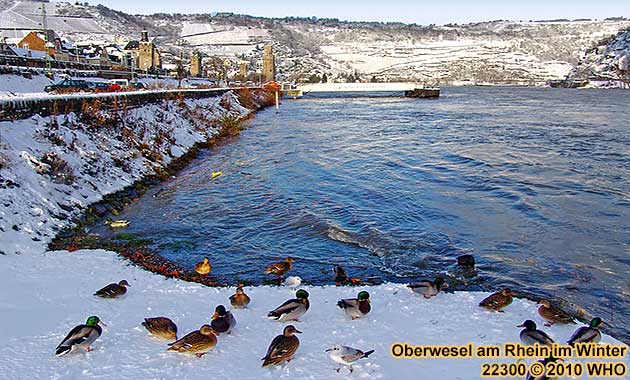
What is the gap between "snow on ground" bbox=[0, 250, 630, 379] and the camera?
6.36 meters

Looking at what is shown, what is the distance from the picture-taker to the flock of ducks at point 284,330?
648cm

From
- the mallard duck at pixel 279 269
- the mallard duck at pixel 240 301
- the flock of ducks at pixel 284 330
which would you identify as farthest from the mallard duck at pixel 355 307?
the mallard duck at pixel 279 269

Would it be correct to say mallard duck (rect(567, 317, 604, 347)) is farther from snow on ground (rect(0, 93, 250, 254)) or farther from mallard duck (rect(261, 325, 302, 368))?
snow on ground (rect(0, 93, 250, 254))

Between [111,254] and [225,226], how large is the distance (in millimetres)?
3901

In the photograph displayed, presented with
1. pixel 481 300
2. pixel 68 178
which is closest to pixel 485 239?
pixel 481 300

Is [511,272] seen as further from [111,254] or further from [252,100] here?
[252,100]

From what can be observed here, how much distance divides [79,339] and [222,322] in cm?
186

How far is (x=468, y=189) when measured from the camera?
63.0 ft

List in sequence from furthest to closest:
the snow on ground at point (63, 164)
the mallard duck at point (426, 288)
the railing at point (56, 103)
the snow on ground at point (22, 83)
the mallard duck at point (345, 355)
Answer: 1. the snow on ground at point (22, 83)
2. the railing at point (56, 103)
3. the snow on ground at point (63, 164)
4. the mallard duck at point (426, 288)
5. the mallard duck at point (345, 355)

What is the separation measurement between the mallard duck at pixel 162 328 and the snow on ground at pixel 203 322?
0.45ft

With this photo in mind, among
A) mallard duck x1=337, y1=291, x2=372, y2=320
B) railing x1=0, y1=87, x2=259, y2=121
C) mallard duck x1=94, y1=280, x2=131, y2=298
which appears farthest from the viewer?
railing x1=0, y1=87, x2=259, y2=121

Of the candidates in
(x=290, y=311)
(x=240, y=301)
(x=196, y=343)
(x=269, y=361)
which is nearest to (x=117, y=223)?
(x=240, y=301)

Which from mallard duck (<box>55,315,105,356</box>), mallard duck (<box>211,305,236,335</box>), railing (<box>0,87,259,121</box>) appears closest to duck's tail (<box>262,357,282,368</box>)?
mallard duck (<box>211,305,236,335</box>)

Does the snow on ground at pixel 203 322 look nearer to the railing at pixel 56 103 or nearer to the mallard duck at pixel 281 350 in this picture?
the mallard duck at pixel 281 350
